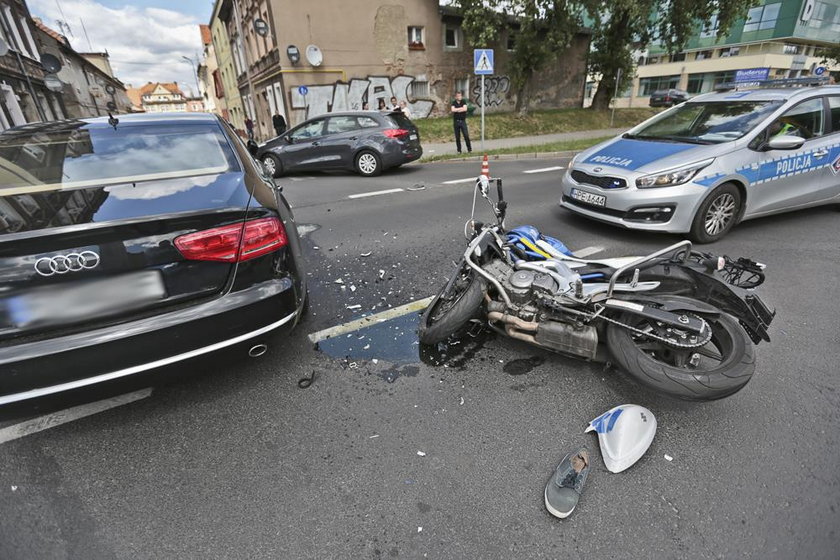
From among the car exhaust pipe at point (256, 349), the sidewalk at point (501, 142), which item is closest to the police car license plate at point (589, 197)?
the car exhaust pipe at point (256, 349)

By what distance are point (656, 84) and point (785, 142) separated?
6071 cm

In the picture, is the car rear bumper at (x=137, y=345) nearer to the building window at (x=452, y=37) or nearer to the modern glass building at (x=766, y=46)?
the building window at (x=452, y=37)

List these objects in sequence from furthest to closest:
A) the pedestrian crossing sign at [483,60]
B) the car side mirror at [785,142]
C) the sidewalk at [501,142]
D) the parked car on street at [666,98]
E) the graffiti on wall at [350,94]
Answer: the parked car on street at [666,98] < the graffiti on wall at [350,94] < the sidewalk at [501,142] < the pedestrian crossing sign at [483,60] < the car side mirror at [785,142]

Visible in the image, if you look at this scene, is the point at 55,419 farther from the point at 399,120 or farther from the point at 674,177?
the point at 399,120

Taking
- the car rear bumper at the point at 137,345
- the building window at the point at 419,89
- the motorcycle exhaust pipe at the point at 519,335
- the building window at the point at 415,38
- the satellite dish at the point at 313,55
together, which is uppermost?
the building window at the point at 415,38

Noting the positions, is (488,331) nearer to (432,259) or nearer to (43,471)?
(432,259)

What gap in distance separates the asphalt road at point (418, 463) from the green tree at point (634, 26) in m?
18.6

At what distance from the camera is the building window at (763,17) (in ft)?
136

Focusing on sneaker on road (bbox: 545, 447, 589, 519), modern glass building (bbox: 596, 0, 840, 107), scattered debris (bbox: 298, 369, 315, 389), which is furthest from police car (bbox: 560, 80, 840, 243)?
modern glass building (bbox: 596, 0, 840, 107)

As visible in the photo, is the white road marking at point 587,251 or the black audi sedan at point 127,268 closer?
the black audi sedan at point 127,268

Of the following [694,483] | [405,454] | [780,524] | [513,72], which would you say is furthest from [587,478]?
[513,72]

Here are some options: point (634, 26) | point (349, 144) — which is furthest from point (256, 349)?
point (634, 26)

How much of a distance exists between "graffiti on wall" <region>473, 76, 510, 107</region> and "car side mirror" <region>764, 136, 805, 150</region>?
20.6 meters

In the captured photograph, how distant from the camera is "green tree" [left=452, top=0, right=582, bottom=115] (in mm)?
17953
